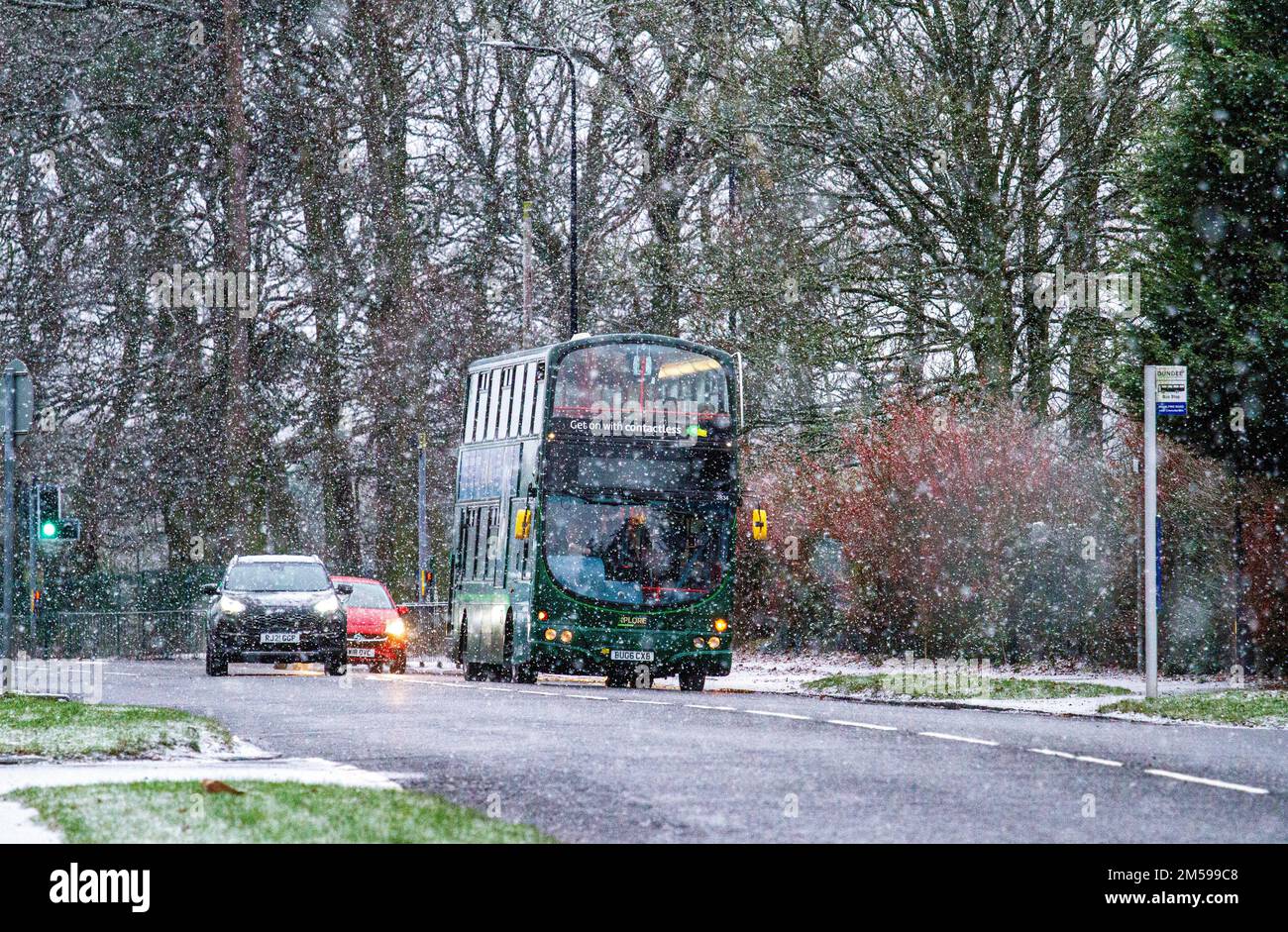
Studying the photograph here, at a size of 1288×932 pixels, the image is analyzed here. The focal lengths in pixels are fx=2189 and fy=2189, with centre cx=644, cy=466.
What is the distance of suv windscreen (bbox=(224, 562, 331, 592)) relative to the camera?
34094mm

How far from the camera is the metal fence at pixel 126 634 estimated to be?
5116cm

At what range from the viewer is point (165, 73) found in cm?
4338

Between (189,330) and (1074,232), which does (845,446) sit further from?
(189,330)

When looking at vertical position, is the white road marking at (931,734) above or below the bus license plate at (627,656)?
below

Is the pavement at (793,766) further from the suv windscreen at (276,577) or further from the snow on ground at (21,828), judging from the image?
the suv windscreen at (276,577)

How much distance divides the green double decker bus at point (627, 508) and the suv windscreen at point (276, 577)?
5473mm

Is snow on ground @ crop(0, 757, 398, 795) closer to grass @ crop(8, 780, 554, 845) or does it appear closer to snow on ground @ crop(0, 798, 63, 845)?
grass @ crop(8, 780, 554, 845)

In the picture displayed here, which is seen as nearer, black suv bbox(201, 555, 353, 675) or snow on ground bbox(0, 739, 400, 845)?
snow on ground bbox(0, 739, 400, 845)

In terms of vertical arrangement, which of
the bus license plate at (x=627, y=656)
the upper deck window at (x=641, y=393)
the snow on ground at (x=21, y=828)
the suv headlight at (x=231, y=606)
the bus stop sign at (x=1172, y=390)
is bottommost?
the snow on ground at (x=21, y=828)

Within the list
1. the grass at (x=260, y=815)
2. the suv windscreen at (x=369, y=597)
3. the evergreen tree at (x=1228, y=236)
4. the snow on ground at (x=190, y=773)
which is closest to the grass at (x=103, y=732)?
the snow on ground at (x=190, y=773)

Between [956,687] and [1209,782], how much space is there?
12.7 metres

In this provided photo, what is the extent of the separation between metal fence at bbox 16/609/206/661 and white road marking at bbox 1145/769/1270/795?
3933cm

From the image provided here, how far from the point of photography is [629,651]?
95.0 feet

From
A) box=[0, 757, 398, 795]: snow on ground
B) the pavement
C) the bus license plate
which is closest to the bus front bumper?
the bus license plate
